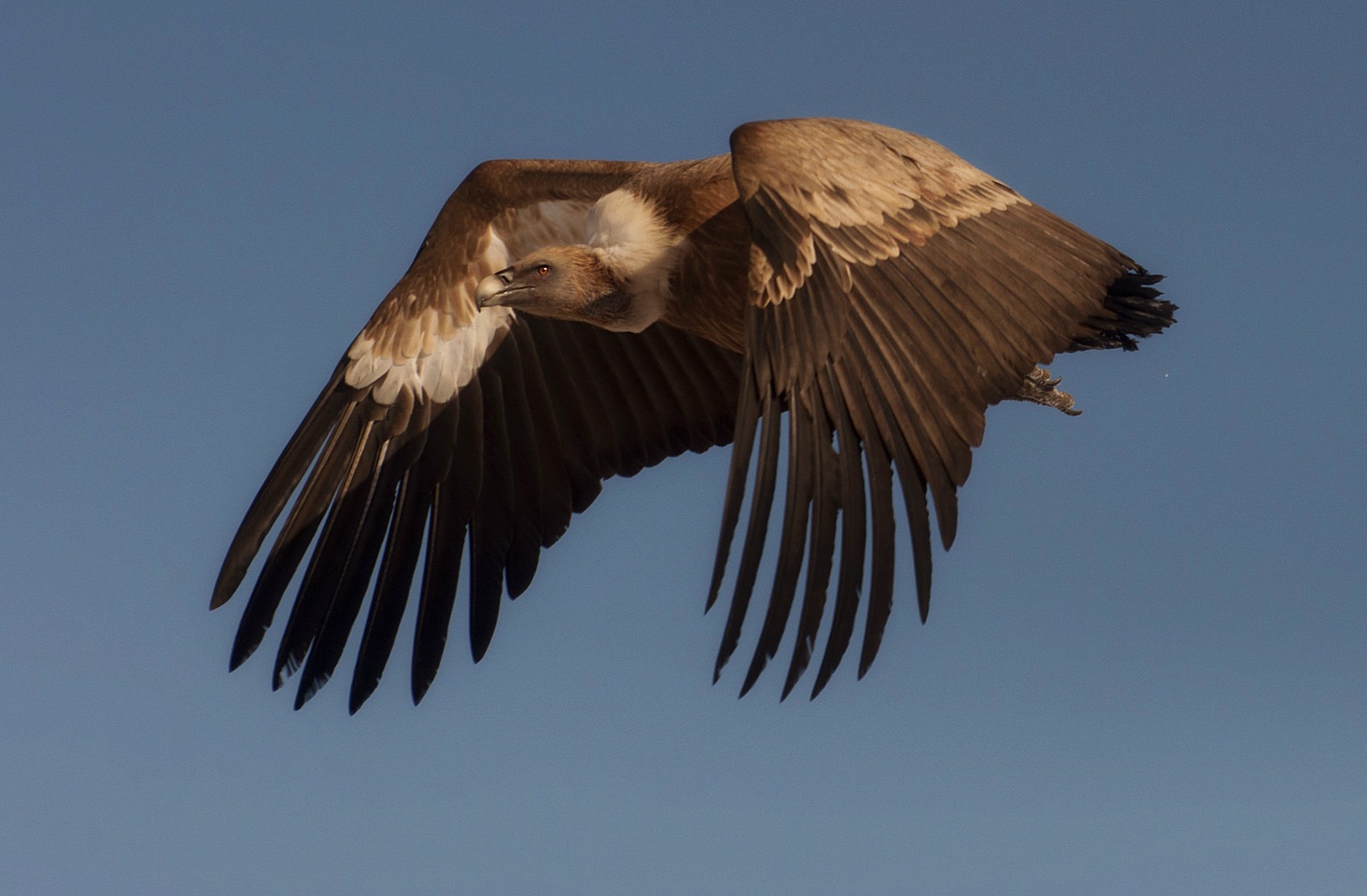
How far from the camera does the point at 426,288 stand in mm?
7883

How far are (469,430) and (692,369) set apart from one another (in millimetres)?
1099

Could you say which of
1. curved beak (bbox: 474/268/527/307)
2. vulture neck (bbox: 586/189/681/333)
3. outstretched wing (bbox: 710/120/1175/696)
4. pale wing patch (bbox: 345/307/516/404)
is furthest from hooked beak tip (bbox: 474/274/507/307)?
outstretched wing (bbox: 710/120/1175/696)

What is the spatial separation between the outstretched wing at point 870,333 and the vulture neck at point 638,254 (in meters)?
1.02

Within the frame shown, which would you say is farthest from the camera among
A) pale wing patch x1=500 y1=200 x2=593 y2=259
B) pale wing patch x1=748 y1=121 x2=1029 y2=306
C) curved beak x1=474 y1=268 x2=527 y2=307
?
pale wing patch x1=500 y1=200 x2=593 y2=259

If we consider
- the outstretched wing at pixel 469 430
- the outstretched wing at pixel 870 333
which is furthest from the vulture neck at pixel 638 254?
the outstretched wing at pixel 870 333

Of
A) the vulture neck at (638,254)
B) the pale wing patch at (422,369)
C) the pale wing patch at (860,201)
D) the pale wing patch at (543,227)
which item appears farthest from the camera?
the pale wing patch at (543,227)

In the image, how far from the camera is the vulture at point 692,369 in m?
4.89

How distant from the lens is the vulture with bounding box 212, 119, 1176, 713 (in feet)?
16.1

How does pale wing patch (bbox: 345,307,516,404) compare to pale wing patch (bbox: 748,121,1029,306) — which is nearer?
pale wing patch (bbox: 748,121,1029,306)

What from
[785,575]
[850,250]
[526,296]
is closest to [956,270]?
[850,250]

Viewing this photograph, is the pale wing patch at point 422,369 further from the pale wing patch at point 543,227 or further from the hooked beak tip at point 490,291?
the hooked beak tip at point 490,291

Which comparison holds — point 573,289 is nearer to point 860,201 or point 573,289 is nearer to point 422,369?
point 422,369

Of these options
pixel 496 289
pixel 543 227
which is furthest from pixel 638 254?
pixel 543 227

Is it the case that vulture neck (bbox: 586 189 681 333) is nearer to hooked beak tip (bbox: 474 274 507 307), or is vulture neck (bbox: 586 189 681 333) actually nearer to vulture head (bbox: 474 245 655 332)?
vulture head (bbox: 474 245 655 332)
